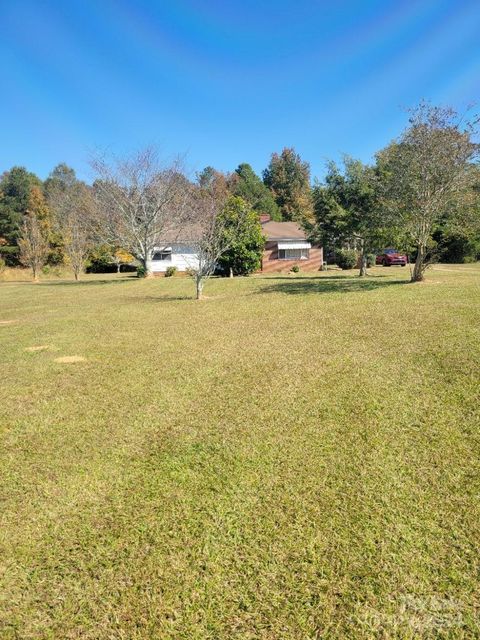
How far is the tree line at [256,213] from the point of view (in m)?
13.9

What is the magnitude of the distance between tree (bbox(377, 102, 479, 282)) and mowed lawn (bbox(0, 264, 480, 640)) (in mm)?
9209

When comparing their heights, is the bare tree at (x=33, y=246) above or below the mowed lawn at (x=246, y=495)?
above

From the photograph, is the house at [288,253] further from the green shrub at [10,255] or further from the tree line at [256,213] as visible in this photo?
the green shrub at [10,255]

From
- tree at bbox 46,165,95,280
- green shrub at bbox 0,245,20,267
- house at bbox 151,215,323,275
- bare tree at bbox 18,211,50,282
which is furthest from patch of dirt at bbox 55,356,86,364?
green shrub at bbox 0,245,20,267

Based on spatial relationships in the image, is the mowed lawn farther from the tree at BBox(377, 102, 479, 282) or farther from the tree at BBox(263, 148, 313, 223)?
the tree at BBox(263, 148, 313, 223)

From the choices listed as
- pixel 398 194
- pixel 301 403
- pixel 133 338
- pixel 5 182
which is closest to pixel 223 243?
pixel 398 194

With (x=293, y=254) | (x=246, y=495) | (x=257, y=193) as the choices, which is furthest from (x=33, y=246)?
(x=257, y=193)

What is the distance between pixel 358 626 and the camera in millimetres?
2004

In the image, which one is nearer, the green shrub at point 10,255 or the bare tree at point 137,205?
the bare tree at point 137,205

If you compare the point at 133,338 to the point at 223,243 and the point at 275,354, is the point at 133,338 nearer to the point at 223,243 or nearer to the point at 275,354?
the point at 275,354

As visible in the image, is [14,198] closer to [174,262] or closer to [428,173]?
[174,262]

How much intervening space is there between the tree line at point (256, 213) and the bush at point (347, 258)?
0.38 metres

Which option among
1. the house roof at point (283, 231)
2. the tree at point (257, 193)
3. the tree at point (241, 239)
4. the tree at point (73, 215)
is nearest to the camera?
the tree at point (241, 239)

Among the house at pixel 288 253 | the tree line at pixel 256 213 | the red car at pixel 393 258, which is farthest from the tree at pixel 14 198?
the red car at pixel 393 258
